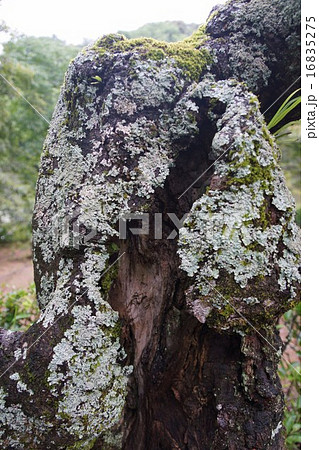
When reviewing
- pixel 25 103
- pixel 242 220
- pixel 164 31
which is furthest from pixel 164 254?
pixel 164 31

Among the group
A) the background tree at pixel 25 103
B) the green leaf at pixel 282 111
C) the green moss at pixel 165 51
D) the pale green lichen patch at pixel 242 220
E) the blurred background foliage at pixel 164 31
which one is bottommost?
the pale green lichen patch at pixel 242 220

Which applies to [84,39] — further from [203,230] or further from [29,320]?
[203,230]

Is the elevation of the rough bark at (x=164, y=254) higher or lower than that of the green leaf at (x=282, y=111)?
lower

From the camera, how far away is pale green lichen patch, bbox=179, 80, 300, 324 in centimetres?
145

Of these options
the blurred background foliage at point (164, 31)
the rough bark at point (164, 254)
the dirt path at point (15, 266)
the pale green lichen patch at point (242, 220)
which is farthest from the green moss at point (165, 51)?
the dirt path at point (15, 266)

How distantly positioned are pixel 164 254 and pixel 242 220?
0.49m

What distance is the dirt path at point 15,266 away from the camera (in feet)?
23.2

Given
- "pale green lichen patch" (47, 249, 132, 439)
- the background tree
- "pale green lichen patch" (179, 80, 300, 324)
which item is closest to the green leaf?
"pale green lichen patch" (179, 80, 300, 324)

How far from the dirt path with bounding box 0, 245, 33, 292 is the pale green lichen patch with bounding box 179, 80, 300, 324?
5.77m

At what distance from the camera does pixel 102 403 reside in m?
1.60

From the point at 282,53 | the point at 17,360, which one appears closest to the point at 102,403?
the point at 17,360

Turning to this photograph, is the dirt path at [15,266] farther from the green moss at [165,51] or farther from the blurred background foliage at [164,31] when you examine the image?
the green moss at [165,51]

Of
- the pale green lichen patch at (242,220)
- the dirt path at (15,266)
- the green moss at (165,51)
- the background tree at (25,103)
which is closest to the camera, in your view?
the pale green lichen patch at (242,220)
